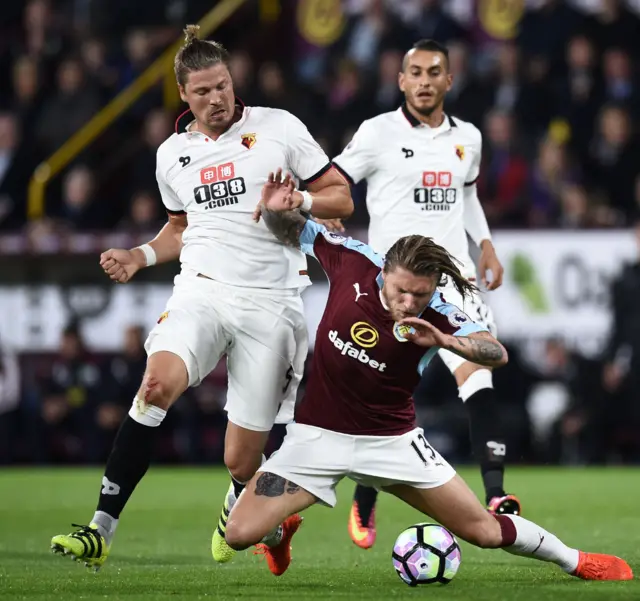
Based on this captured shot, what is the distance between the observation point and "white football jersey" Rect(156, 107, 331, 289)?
699 centimetres

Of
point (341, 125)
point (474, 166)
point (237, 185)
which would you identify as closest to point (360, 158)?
point (474, 166)

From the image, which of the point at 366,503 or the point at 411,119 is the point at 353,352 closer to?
the point at 366,503

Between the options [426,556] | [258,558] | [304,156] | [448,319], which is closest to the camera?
[448,319]

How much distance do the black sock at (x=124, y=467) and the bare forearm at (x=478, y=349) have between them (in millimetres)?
1594

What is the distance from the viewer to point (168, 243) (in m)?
7.32

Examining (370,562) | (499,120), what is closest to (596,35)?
→ (499,120)

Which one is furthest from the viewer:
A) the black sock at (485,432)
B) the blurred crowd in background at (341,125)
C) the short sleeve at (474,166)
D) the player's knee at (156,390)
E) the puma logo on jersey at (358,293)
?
the blurred crowd in background at (341,125)

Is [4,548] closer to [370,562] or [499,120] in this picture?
[370,562]

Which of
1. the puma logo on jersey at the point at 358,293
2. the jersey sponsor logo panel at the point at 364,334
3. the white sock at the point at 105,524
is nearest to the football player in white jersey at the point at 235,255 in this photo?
the white sock at the point at 105,524

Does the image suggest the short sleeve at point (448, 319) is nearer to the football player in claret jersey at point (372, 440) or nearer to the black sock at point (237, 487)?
the football player in claret jersey at point (372, 440)

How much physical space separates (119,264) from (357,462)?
5.22 ft

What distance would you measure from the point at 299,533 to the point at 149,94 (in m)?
8.90

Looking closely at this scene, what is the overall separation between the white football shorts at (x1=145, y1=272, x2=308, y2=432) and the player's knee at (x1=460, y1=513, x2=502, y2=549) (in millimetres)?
1330

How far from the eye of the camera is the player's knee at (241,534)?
615 centimetres
